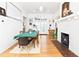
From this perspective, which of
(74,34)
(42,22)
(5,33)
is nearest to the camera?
(74,34)

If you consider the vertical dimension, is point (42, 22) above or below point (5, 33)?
above

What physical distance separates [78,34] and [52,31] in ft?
19.0

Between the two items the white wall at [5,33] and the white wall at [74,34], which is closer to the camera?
the white wall at [74,34]

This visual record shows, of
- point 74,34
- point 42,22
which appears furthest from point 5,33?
point 42,22

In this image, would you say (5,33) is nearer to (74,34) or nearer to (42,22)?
(74,34)

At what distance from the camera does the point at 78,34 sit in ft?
12.2

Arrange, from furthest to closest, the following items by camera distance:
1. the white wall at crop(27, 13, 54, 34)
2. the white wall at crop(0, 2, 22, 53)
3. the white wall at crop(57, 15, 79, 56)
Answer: the white wall at crop(27, 13, 54, 34)
the white wall at crop(0, 2, 22, 53)
the white wall at crop(57, 15, 79, 56)

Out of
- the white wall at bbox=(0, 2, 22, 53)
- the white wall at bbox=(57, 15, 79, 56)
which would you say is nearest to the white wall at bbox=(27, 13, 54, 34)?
the white wall at bbox=(0, 2, 22, 53)

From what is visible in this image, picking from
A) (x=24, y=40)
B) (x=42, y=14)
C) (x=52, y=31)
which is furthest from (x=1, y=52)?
(x=42, y=14)

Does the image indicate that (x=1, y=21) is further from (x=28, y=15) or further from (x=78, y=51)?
(x=28, y=15)

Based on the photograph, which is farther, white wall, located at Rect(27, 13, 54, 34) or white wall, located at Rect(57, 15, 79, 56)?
white wall, located at Rect(27, 13, 54, 34)

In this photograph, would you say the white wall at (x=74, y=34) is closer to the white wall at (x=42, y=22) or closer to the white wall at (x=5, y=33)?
the white wall at (x=5, y=33)

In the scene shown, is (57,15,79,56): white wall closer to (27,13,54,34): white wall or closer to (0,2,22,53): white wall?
(0,2,22,53): white wall

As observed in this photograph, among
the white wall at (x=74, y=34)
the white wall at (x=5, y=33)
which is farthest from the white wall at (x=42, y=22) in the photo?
the white wall at (x=74, y=34)
